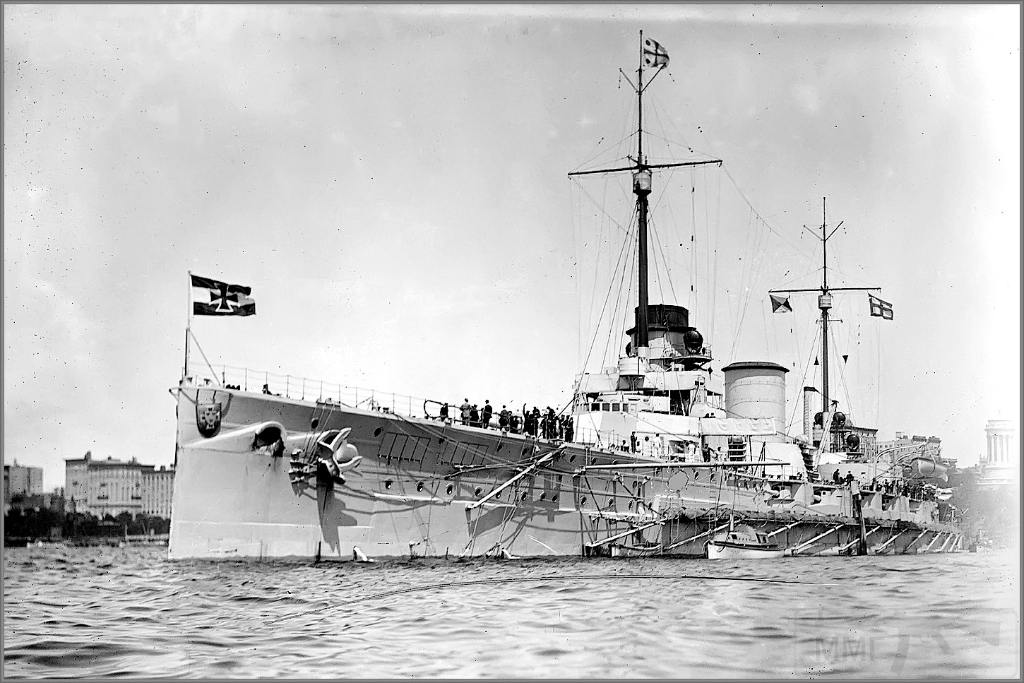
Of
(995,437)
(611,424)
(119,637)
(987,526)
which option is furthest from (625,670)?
(987,526)

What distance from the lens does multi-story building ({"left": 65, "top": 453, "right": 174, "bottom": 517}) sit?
25.6m

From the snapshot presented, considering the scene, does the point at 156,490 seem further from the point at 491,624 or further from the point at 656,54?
the point at 491,624

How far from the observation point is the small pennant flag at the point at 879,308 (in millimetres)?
28773

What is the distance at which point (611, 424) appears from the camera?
103ft

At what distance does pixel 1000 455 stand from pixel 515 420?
51.8 ft

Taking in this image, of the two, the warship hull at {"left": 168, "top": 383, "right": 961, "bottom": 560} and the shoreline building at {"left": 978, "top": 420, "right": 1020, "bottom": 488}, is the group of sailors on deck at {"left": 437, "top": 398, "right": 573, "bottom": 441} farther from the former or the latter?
the shoreline building at {"left": 978, "top": 420, "right": 1020, "bottom": 488}

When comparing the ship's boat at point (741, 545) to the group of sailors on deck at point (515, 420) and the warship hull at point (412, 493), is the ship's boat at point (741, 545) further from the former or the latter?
the group of sailors on deck at point (515, 420)

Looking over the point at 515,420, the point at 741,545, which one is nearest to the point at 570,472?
the point at 515,420

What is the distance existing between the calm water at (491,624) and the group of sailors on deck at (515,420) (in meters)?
4.35

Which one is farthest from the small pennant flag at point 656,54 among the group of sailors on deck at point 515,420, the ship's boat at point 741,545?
the ship's boat at point 741,545

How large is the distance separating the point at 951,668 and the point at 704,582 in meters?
8.03

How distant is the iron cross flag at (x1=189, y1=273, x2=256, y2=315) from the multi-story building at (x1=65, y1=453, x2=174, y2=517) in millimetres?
8550

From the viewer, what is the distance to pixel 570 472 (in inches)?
1023

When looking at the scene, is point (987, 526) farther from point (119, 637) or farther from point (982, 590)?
point (119, 637)
